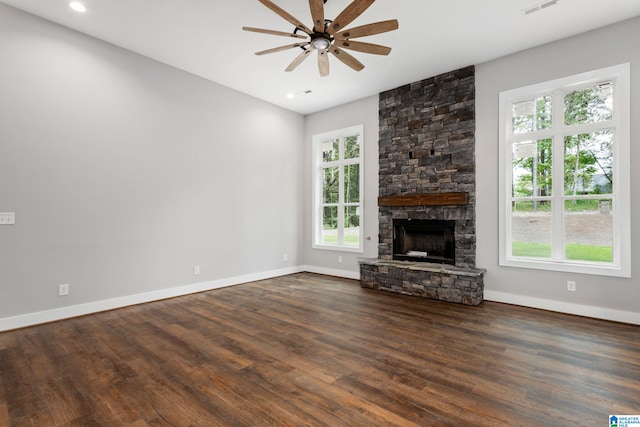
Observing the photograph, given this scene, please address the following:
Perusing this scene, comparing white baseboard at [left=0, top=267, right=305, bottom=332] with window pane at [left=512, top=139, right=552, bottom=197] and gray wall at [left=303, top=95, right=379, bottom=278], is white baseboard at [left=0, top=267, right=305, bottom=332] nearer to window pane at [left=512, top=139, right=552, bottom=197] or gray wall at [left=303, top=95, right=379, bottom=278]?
gray wall at [left=303, top=95, right=379, bottom=278]

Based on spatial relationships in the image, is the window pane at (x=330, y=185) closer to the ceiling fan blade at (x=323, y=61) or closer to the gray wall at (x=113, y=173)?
the gray wall at (x=113, y=173)

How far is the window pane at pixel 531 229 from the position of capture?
410cm

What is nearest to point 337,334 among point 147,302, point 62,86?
point 147,302

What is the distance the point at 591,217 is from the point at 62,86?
6.62 metres

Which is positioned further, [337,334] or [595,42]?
[595,42]

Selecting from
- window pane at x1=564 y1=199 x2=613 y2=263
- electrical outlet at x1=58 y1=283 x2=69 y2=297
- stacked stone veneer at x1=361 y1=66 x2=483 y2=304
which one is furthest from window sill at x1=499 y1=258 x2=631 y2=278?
electrical outlet at x1=58 y1=283 x2=69 y2=297

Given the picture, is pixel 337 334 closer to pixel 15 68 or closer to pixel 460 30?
pixel 460 30

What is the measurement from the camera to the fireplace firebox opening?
481 centimetres

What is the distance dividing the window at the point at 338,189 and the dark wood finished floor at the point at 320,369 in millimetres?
2451

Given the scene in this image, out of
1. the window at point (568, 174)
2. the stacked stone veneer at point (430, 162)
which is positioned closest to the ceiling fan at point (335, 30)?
the stacked stone veneer at point (430, 162)

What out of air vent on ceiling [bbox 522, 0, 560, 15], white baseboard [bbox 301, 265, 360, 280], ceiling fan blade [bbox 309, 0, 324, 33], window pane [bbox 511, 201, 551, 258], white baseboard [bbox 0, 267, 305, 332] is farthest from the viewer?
white baseboard [bbox 301, 265, 360, 280]

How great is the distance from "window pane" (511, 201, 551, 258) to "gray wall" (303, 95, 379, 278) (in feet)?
7.18

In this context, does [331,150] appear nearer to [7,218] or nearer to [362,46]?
[362,46]

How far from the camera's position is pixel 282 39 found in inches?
153
